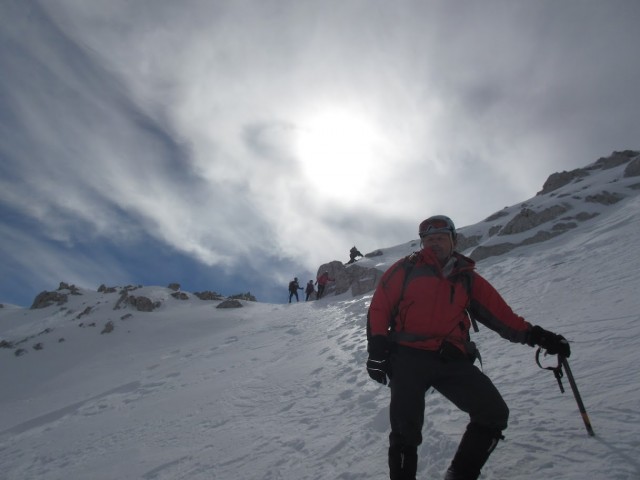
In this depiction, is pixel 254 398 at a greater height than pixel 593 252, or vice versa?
pixel 593 252

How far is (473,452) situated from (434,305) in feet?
4.14

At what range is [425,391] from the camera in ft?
11.5

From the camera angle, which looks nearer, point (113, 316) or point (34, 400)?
point (34, 400)

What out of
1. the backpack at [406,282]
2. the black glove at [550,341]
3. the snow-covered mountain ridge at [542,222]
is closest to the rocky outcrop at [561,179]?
the snow-covered mountain ridge at [542,222]

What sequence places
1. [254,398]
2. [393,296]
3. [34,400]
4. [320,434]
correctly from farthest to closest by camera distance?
[34,400], [254,398], [320,434], [393,296]

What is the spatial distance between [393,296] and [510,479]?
1.86m

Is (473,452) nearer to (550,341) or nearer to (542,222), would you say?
(550,341)

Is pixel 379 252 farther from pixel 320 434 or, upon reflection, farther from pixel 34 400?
pixel 320 434

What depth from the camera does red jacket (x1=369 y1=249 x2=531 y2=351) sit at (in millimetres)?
3695

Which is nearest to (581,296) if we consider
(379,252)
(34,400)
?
(34,400)

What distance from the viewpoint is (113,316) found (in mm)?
27062

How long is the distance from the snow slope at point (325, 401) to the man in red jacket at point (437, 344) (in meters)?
0.71

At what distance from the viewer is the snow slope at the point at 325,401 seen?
396 cm

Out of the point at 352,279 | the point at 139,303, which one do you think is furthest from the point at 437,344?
the point at 139,303
